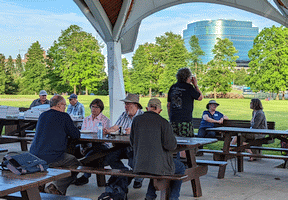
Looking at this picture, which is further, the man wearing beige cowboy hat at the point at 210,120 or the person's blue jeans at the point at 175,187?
the man wearing beige cowboy hat at the point at 210,120

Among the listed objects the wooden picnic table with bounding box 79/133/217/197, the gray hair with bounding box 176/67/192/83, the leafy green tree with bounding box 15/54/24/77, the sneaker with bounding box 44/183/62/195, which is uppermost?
the leafy green tree with bounding box 15/54/24/77

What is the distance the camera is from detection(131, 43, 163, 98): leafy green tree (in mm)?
37156

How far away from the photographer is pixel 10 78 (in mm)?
39312

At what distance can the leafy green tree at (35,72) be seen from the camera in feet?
130

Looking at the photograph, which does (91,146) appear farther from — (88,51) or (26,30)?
(26,30)

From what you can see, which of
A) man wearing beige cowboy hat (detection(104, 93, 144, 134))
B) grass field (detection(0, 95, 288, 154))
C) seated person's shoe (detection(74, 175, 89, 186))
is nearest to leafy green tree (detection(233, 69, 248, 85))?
grass field (detection(0, 95, 288, 154))

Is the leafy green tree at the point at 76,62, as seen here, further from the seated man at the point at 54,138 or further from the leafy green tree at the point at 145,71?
the seated man at the point at 54,138

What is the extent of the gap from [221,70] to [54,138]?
36.3 metres

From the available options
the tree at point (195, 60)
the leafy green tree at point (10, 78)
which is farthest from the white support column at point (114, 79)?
the leafy green tree at point (10, 78)

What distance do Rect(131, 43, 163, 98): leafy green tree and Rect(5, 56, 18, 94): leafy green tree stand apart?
451 inches

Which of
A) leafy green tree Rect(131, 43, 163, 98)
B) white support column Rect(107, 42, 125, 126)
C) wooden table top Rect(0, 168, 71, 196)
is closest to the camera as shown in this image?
wooden table top Rect(0, 168, 71, 196)

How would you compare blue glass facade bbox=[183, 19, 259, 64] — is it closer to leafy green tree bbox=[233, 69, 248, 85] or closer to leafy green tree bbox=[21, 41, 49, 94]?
leafy green tree bbox=[233, 69, 248, 85]

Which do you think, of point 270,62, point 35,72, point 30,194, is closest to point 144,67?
point 35,72

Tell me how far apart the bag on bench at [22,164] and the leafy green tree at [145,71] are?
33.4 m
